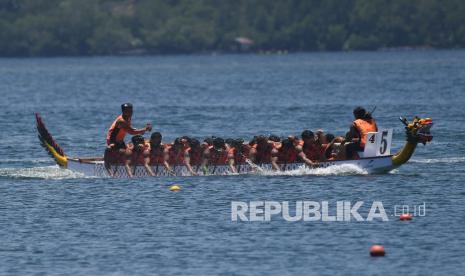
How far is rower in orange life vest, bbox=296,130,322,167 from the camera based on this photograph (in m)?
38.6

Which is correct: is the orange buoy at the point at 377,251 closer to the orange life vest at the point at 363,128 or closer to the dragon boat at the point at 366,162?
the dragon boat at the point at 366,162

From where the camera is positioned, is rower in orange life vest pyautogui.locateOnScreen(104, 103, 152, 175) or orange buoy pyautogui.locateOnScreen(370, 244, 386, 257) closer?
orange buoy pyautogui.locateOnScreen(370, 244, 386, 257)

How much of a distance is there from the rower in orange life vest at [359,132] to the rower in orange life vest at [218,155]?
3474mm

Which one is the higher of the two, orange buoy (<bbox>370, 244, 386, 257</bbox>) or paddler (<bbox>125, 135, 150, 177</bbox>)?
paddler (<bbox>125, 135, 150, 177</bbox>)

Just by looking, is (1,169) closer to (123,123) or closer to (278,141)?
(123,123)

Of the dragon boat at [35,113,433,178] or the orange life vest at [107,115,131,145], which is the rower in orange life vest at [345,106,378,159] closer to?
the dragon boat at [35,113,433,178]

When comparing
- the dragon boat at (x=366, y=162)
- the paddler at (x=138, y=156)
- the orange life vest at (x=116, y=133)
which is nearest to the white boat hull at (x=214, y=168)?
the dragon boat at (x=366, y=162)

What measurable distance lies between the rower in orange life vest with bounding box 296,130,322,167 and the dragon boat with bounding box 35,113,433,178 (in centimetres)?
27

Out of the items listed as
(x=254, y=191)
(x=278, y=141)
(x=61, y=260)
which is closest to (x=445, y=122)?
(x=278, y=141)

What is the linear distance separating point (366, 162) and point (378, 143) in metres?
0.70

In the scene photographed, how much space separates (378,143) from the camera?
3788 centimetres

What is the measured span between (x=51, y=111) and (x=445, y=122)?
26.8 m

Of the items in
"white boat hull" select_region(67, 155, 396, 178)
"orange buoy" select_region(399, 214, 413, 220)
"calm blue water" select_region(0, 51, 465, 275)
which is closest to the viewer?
"calm blue water" select_region(0, 51, 465, 275)

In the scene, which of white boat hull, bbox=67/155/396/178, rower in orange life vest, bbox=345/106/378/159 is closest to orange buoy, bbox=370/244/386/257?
rower in orange life vest, bbox=345/106/378/159
